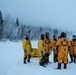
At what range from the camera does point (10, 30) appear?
86.1 m

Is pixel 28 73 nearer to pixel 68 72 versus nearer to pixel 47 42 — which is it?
pixel 68 72

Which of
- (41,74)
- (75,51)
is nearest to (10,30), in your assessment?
(75,51)

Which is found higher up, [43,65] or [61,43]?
[61,43]

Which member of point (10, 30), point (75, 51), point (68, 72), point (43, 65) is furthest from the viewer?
point (10, 30)

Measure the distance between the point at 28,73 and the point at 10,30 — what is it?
72.7 meters

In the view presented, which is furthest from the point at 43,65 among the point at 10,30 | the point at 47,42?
the point at 10,30

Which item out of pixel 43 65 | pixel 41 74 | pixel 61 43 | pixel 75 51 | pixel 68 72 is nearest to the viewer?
pixel 41 74

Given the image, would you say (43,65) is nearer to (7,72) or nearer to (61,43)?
(61,43)

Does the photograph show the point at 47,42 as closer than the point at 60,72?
No

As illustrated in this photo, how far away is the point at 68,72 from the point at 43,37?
120 inches

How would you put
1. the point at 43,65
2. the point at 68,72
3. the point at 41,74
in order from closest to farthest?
the point at 41,74 → the point at 68,72 → the point at 43,65

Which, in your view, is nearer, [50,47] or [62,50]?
[62,50]

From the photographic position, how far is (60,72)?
1443 cm

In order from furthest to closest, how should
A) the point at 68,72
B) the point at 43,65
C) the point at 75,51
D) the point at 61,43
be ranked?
the point at 75,51 → the point at 43,65 → the point at 61,43 → the point at 68,72
